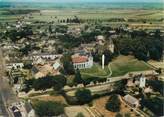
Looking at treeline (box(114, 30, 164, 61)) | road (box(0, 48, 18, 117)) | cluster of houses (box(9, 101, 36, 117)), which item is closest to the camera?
cluster of houses (box(9, 101, 36, 117))

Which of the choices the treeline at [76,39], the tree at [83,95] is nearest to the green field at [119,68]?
the tree at [83,95]

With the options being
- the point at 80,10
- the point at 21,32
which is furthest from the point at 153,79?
the point at 21,32

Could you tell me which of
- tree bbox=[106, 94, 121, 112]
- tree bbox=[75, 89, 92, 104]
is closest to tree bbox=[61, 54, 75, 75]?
tree bbox=[75, 89, 92, 104]

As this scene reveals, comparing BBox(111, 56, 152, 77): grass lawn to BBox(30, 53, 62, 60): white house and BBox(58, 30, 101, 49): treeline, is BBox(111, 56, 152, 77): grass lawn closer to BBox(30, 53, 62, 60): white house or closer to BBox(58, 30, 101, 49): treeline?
BBox(58, 30, 101, 49): treeline

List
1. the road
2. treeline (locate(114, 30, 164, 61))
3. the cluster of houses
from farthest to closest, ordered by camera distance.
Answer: treeline (locate(114, 30, 164, 61))
the road
the cluster of houses

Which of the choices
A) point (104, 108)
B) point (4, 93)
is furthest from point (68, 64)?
point (4, 93)

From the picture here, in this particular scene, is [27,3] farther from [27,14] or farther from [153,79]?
[153,79]

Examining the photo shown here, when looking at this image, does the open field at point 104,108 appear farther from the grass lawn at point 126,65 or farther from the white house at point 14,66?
the white house at point 14,66
